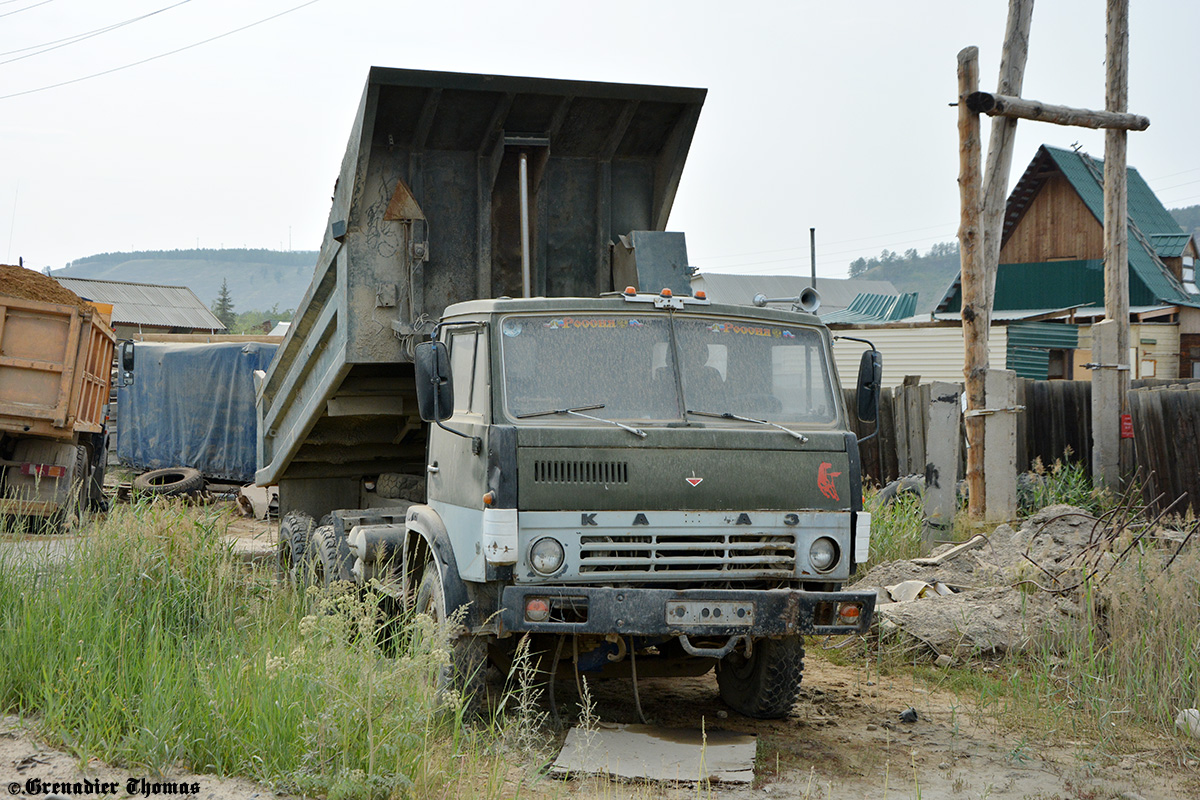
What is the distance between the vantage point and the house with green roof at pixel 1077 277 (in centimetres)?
2234

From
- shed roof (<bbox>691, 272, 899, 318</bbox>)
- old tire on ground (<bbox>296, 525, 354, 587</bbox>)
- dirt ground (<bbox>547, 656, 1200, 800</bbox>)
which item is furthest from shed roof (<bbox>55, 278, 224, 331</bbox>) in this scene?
dirt ground (<bbox>547, 656, 1200, 800</bbox>)

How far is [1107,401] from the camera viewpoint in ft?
34.4

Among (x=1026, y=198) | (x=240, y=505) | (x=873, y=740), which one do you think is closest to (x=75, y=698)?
(x=873, y=740)

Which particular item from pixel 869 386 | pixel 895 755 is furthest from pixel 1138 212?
pixel 895 755

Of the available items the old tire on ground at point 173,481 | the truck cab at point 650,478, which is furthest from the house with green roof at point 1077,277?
the truck cab at point 650,478

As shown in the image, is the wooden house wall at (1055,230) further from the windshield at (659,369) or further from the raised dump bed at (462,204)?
the windshield at (659,369)

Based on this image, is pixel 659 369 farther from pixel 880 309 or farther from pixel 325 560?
pixel 880 309

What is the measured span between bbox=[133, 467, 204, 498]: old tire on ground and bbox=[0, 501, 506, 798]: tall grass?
407 inches

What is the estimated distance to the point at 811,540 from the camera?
17.5 ft

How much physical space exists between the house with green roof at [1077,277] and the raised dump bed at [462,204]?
1679cm

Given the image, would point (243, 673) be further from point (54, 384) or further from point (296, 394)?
point (54, 384)

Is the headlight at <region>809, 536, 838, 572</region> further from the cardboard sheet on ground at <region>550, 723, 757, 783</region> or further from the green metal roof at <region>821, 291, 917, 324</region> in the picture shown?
the green metal roof at <region>821, 291, 917, 324</region>

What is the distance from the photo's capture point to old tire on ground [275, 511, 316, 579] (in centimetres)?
848

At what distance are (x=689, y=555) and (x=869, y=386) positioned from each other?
1.46 m
